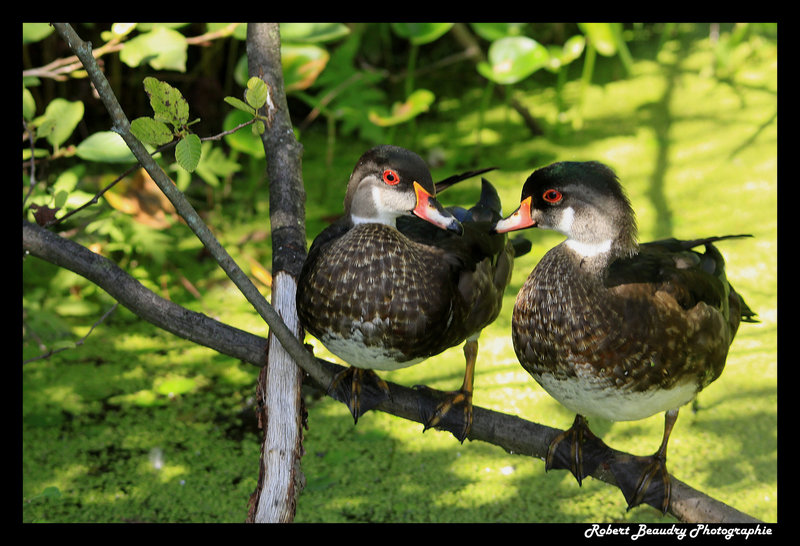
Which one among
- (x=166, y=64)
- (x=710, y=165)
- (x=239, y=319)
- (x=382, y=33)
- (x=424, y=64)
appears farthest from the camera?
(x=424, y=64)

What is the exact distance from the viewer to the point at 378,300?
146 cm

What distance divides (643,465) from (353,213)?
2.39 ft

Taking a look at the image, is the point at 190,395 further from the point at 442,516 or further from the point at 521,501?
the point at 521,501

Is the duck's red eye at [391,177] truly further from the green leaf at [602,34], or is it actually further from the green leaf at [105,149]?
the green leaf at [602,34]

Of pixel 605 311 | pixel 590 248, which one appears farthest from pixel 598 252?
pixel 605 311

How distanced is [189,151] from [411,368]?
1.68 meters

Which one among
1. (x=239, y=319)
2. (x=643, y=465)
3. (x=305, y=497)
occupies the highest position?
(x=643, y=465)

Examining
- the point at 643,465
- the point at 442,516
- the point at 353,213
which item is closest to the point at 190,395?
the point at 442,516

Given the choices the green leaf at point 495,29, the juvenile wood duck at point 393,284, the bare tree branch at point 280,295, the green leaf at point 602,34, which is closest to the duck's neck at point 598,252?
the juvenile wood duck at point 393,284

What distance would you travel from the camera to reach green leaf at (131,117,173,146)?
110 cm

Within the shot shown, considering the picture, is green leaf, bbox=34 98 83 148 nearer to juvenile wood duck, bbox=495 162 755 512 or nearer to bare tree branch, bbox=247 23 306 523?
bare tree branch, bbox=247 23 306 523

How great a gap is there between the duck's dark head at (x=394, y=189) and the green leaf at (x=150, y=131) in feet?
1.65

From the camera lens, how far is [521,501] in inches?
87.0

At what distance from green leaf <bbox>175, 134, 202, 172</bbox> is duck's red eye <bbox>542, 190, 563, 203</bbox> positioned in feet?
1.95
